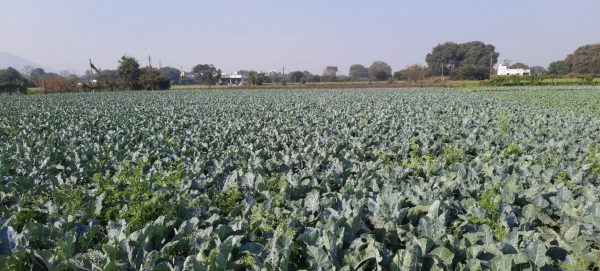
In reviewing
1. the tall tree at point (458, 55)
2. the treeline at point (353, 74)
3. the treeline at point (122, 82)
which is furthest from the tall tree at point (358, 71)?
the treeline at point (122, 82)

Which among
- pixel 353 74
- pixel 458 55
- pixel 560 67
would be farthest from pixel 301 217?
pixel 353 74

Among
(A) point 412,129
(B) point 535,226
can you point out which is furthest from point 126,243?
(A) point 412,129

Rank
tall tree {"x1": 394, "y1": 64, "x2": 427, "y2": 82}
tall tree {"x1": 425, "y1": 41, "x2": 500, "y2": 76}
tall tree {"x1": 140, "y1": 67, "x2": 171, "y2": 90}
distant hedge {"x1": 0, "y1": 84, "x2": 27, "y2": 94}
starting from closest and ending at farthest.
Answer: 1. distant hedge {"x1": 0, "y1": 84, "x2": 27, "y2": 94}
2. tall tree {"x1": 140, "y1": 67, "x2": 171, "y2": 90}
3. tall tree {"x1": 394, "y1": 64, "x2": 427, "y2": 82}
4. tall tree {"x1": 425, "y1": 41, "x2": 500, "y2": 76}

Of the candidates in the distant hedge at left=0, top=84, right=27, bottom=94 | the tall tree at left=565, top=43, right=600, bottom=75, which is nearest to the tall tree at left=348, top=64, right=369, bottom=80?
the tall tree at left=565, top=43, right=600, bottom=75

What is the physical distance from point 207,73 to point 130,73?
1248 inches

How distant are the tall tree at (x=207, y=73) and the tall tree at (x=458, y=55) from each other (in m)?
63.9

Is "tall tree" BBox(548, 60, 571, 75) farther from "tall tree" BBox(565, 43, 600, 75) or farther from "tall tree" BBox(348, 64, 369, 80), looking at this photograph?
"tall tree" BBox(348, 64, 369, 80)

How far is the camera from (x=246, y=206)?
3.58 m

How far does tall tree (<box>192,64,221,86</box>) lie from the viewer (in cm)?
8988

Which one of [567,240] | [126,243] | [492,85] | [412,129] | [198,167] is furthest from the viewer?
[492,85]

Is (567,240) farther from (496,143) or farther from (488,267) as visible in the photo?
(496,143)

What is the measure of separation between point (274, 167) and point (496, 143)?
15.0 ft

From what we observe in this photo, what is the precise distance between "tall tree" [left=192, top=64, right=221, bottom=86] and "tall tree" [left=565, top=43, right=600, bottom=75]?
79.2 m

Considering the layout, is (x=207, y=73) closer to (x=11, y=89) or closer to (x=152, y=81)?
(x=152, y=81)
